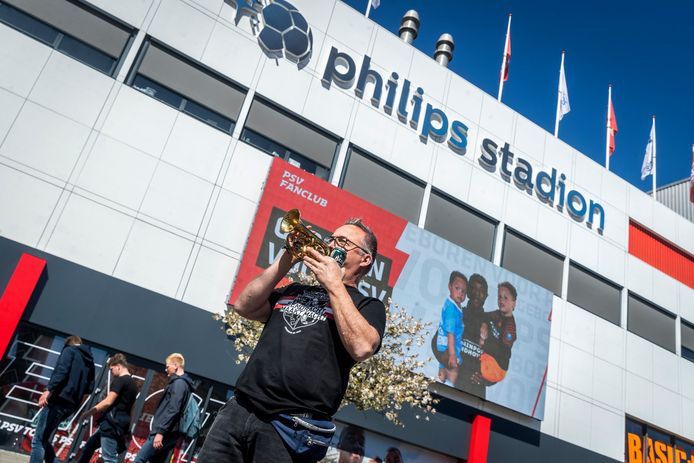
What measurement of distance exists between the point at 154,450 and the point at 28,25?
10.7 metres

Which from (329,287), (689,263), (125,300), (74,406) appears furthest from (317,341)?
(689,263)

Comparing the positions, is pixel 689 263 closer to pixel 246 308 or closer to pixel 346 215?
pixel 346 215

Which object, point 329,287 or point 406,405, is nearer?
point 329,287

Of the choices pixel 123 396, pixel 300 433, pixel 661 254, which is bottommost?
pixel 123 396

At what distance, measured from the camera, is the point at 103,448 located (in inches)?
250

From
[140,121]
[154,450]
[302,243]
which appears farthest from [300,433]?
[140,121]

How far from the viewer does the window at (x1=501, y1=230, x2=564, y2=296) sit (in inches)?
682

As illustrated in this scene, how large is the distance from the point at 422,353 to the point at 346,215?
14.6 feet

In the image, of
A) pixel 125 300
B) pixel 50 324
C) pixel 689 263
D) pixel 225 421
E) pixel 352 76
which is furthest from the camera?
pixel 689 263

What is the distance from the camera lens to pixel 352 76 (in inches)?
616

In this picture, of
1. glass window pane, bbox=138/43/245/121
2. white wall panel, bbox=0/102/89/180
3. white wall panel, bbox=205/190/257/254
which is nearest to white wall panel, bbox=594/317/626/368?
white wall panel, bbox=205/190/257/254

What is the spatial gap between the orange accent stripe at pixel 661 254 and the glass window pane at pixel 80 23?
20.6 meters

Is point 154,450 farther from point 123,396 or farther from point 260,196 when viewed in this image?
point 260,196

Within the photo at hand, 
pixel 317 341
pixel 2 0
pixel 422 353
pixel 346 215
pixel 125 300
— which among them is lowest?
pixel 317 341
